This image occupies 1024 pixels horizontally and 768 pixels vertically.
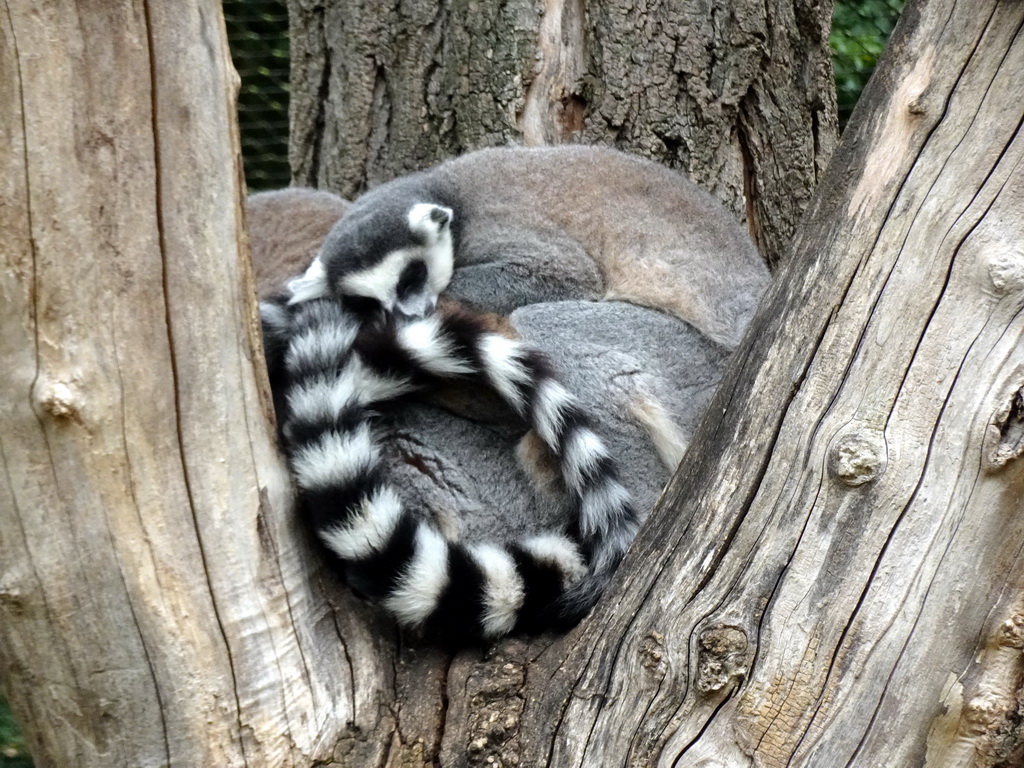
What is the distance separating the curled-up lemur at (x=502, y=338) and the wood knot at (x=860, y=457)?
69cm

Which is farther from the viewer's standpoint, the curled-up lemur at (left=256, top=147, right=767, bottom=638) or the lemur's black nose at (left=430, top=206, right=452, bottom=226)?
the lemur's black nose at (left=430, top=206, right=452, bottom=226)

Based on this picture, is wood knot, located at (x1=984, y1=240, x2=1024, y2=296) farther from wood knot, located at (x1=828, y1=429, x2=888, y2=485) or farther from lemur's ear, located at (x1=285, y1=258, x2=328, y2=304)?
lemur's ear, located at (x1=285, y1=258, x2=328, y2=304)

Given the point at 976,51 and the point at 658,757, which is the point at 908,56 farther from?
the point at 658,757

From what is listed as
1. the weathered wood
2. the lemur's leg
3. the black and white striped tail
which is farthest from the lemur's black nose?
the weathered wood

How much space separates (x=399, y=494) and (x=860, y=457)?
1160mm

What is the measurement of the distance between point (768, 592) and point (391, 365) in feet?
3.78

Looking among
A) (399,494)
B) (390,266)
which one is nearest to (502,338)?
(399,494)

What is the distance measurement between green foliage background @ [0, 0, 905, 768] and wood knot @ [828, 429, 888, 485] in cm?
423

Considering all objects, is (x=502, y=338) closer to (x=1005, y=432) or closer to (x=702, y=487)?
(x=702, y=487)

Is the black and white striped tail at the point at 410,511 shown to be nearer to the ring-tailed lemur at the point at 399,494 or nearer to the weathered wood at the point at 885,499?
the ring-tailed lemur at the point at 399,494

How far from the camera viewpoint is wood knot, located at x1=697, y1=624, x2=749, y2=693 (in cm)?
203

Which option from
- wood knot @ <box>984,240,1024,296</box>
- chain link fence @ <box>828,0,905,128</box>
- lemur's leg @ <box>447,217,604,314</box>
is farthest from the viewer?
chain link fence @ <box>828,0,905,128</box>

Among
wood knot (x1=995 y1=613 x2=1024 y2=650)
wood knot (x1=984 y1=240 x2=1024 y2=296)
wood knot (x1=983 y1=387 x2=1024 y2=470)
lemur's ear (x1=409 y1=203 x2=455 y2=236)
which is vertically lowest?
lemur's ear (x1=409 y1=203 x2=455 y2=236)

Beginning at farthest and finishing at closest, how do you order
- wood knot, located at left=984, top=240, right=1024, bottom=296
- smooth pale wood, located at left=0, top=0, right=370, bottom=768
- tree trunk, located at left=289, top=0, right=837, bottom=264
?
tree trunk, located at left=289, top=0, right=837, bottom=264
wood knot, located at left=984, top=240, right=1024, bottom=296
smooth pale wood, located at left=0, top=0, right=370, bottom=768
